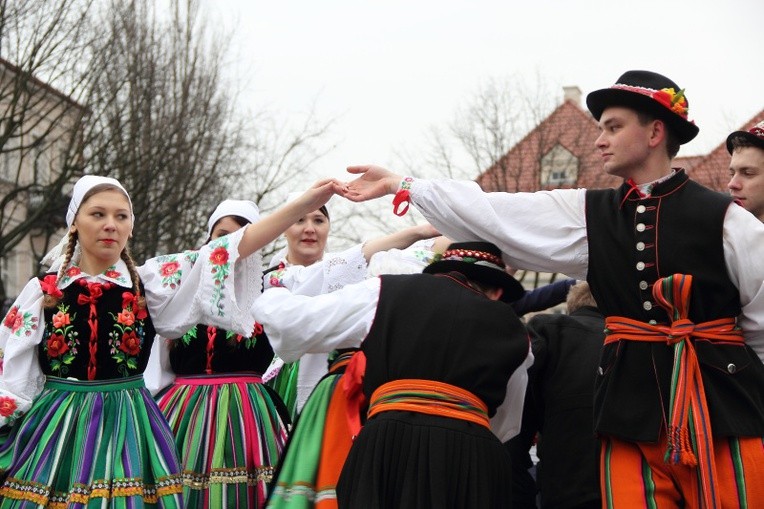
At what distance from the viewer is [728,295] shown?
308 centimetres

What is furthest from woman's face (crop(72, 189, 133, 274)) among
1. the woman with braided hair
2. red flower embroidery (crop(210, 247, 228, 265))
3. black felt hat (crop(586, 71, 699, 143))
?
black felt hat (crop(586, 71, 699, 143))

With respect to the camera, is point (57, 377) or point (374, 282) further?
point (57, 377)

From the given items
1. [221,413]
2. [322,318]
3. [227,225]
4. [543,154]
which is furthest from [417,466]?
[543,154]

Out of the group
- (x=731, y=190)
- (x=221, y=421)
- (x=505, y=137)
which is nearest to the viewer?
(x=731, y=190)

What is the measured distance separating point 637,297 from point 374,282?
85 centimetres

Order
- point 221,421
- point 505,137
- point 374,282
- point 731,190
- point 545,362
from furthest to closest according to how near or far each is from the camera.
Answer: point 505,137 → point 221,421 → point 545,362 → point 731,190 → point 374,282

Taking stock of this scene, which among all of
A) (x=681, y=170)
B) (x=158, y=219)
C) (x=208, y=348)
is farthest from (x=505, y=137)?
(x=681, y=170)

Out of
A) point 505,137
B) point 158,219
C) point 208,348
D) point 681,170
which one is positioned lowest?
point 208,348

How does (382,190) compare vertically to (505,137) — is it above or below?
below

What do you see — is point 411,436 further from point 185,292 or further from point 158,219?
point 158,219

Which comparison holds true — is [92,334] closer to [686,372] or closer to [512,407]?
[512,407]

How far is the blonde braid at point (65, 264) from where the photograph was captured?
4.11 meters

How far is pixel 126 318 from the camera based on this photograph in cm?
411

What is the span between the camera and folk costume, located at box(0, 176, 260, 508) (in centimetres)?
385
